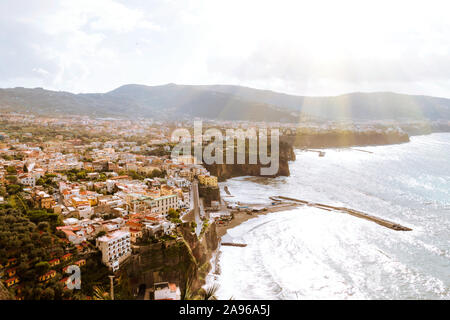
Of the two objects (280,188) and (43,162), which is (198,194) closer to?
(280,188)

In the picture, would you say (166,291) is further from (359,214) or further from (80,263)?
(359,214)

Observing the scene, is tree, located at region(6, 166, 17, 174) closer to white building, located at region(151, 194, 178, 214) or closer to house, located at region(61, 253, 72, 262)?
white building, located at region(151, 194, 178, 214)

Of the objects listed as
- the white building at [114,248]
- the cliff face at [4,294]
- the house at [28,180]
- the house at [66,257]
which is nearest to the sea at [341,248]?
the white building at [114,248]

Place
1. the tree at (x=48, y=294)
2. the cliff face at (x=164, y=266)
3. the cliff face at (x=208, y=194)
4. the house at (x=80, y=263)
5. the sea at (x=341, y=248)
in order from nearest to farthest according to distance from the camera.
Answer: the tree at (x=48, y=294) < the house at (x=80, y=263) < the cliff face at (x=164, y=266) < the sea at (x=341, y=248) < the cliff face at (x=208, y=194)

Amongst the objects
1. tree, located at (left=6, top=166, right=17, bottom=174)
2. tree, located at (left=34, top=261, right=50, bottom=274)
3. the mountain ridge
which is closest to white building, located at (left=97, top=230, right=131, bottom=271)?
tree, located at (left=34, top=261, right=50, bottom=274)

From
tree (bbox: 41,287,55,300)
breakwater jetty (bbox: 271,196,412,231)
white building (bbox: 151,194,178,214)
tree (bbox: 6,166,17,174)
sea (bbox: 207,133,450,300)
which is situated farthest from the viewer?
tree (bbox: 6,166,17,174)

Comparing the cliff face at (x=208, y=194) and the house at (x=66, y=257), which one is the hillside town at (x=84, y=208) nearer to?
the house at (x=66, y=257)
